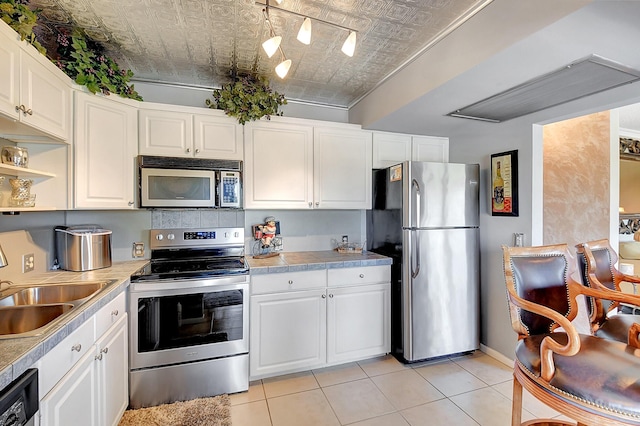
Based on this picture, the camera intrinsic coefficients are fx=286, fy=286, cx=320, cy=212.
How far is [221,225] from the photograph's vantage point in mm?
2709

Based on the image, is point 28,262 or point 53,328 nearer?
point 53,328

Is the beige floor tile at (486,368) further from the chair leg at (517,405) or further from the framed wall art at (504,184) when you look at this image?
the framed wall art at (504,184)

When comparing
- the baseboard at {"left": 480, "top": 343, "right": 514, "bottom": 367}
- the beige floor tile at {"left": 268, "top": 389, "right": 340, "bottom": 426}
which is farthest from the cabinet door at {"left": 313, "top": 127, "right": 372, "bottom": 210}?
the baseboard at {"left": 480, "top": 343, "right": 514, "bottom": 367}

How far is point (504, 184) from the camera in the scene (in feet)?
8.53

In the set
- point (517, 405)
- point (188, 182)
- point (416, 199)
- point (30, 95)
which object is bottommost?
point (517, 405)

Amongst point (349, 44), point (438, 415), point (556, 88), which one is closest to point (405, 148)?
point (556, 88)

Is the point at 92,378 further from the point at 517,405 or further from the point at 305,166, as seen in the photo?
the point at 517,405

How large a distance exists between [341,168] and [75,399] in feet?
7.81

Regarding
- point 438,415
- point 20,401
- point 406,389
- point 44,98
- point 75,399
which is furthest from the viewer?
point 406,389

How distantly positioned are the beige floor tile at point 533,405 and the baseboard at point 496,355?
30 cm

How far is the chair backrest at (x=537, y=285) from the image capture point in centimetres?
156

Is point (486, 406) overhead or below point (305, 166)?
below

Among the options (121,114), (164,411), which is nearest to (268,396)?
(164,411)

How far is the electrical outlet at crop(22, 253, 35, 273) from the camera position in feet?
5.88
